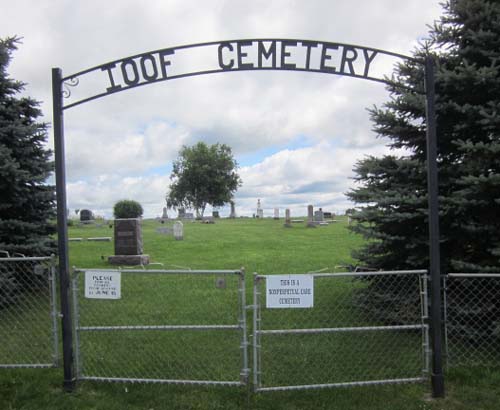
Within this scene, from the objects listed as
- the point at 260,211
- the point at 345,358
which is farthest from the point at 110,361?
the point at 260,211

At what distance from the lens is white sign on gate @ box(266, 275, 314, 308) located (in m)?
4.51

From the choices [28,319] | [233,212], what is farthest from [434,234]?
[233,212]

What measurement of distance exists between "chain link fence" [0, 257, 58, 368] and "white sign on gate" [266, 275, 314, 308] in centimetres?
236

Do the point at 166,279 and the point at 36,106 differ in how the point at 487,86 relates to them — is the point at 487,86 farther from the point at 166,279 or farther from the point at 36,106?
the point at 36,106

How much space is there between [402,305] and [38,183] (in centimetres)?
723

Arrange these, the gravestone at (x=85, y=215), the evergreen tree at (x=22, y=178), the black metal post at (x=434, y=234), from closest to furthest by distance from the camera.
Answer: the black metal post at (x=434, y=234) → the evergreen tree at (x=22, y=178) → the gravestone at (x=85, y=215)

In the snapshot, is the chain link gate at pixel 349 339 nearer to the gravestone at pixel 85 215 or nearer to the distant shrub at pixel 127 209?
the distant shrub at pixel 127 209

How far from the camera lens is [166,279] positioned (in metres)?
9.91

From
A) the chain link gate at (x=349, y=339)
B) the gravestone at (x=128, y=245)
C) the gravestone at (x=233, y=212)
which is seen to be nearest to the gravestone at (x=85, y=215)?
the gravestone at (x=233, y=212)

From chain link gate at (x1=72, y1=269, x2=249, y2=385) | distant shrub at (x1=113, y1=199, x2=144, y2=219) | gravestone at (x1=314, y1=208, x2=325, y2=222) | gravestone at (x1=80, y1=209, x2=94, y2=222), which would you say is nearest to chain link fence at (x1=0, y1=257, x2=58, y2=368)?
chain link gate at (x1=72, y1=269, x2=249, y2=385)

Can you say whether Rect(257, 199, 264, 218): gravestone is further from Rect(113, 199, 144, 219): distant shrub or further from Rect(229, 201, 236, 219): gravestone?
Rect(113, 199, 144, 219): distant shrub

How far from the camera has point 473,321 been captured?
19.0 feet

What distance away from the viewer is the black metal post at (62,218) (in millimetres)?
Answer: 4594

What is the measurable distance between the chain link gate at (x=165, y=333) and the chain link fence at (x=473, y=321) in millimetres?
2763
